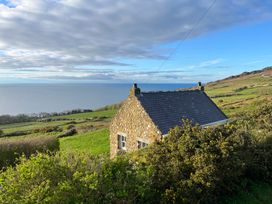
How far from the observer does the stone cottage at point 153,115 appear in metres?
19.4

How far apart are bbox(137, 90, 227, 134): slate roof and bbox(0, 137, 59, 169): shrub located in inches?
375

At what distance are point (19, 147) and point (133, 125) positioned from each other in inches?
401

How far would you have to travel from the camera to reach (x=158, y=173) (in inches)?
350

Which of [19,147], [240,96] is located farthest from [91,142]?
[240,96]

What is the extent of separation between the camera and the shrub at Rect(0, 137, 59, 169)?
2336 centimetres

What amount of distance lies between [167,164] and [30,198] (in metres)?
4.48

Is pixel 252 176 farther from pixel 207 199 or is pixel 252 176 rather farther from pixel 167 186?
pixel 167 186

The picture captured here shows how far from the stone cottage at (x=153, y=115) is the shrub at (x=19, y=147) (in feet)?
21.5

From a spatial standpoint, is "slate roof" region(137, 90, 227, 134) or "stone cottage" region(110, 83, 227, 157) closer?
"stone cottage" region(110, 83, 227, 157)

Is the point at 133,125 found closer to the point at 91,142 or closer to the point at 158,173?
the point at 158,173

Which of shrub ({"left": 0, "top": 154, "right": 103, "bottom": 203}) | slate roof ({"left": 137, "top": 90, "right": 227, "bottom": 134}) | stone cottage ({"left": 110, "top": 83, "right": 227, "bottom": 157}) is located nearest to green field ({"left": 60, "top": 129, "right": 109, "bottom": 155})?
stone cottage ({"left": 110, "top": 83, "right": 227, "bottom": 157})

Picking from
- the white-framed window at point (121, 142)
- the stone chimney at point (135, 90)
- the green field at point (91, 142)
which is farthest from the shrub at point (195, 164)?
the green field at point (91, 142)

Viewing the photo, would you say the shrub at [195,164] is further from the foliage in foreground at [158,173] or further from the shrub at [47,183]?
the shrub at [47,183]

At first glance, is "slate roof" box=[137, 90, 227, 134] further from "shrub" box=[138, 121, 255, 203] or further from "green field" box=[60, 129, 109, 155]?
"green field" box=[60, 129, 109, 155]
